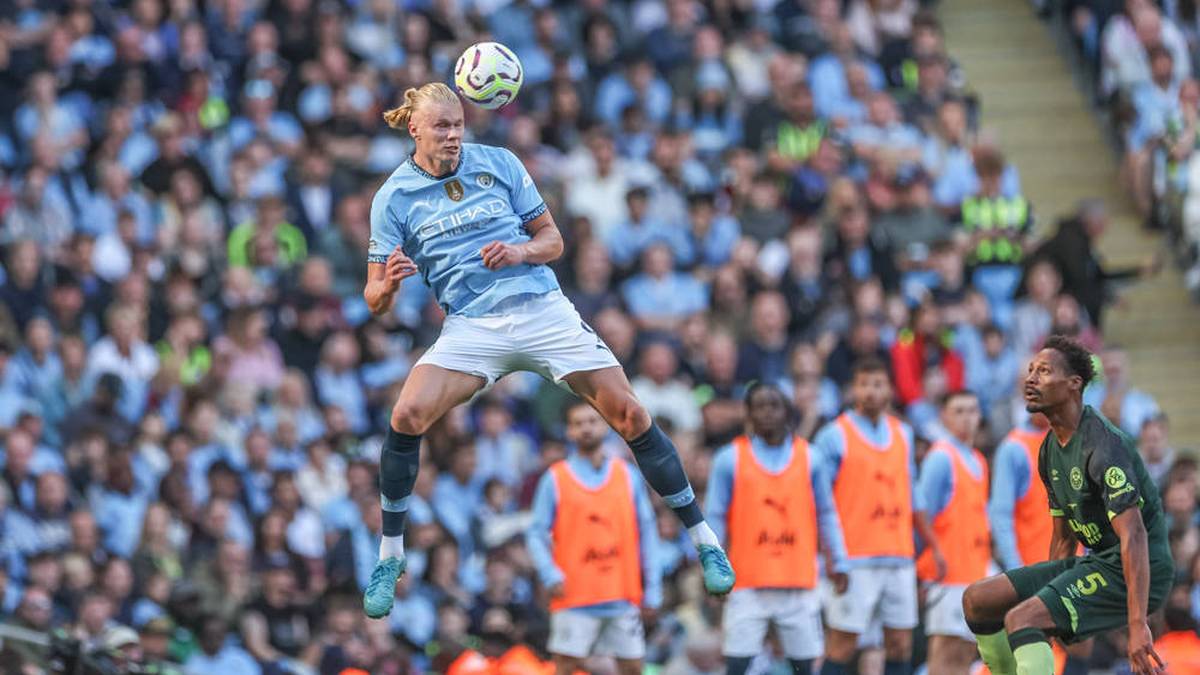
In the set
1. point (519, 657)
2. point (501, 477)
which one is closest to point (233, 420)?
point (501, 477)

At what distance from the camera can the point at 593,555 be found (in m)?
14.4

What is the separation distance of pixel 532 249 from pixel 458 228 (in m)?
0.37

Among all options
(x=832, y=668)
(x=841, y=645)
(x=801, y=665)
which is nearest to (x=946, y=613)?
(x=841, y=645)

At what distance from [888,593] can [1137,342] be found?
25.3 ft

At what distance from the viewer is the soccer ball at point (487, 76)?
1155 centimetres

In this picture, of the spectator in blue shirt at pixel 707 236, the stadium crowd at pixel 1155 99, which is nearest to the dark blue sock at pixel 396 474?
the spectator in blue shirt at pixel 707 236

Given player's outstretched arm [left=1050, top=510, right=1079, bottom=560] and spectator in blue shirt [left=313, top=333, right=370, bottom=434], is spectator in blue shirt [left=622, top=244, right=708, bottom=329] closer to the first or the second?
spectator in blue shirt [left=313, top=333, right=370, bottom=434]

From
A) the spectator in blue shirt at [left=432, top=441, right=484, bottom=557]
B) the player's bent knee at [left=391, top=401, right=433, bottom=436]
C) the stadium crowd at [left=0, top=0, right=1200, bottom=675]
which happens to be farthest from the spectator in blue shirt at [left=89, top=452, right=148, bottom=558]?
the player's bent knee at [left=391, top=401, right=433, bottom=436]

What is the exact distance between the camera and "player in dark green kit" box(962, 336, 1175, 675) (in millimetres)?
11367

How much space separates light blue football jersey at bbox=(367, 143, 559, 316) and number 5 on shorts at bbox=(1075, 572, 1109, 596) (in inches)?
116

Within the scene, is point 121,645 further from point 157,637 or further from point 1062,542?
point 1062,542

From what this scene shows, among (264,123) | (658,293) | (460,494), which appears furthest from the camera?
(264,123)

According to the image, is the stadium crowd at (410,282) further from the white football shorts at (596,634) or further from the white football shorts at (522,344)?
the white football shorts at (522,344)

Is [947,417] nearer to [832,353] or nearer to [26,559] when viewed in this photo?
[832,353]
